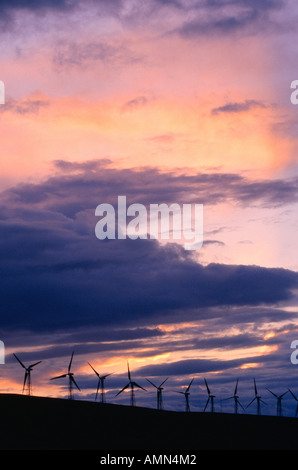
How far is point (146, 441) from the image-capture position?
172 meters
